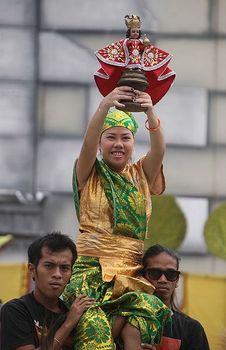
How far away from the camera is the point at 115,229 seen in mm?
6512

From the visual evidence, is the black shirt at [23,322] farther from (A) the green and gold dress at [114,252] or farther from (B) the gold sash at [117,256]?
(B) the gold sash at [117,256]

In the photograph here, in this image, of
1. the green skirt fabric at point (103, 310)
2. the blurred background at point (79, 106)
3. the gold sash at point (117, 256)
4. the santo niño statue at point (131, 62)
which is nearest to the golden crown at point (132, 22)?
the santo niño statue at point (131, 62)

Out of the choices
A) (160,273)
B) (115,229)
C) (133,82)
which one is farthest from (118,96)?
(160,273)

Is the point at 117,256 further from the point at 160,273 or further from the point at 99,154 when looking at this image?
the point at 99,154

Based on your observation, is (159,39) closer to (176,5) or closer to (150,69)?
(176,5)

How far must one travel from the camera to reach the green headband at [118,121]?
21.7 ft

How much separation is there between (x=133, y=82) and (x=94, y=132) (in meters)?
0.31

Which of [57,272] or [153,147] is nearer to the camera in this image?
[57,272]

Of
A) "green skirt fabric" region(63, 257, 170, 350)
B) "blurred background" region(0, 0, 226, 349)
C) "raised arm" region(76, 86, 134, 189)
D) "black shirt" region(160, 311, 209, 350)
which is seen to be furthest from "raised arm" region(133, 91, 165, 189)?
"blurred background" region(0, 0, 226, 349)

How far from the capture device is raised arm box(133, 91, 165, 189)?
6456 millimetres

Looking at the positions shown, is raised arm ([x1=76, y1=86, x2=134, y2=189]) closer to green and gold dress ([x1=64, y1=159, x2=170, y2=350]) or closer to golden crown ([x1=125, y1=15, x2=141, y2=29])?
green and gold dress ([x1=64, y1=159, x2=170, y2=350])

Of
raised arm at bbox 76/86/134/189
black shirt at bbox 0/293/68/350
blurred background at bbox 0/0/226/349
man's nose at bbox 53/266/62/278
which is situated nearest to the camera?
black shirt at bbox 0/293/68/350

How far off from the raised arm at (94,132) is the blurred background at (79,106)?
187 inches

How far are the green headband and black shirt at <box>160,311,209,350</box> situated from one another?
42.0 inches
